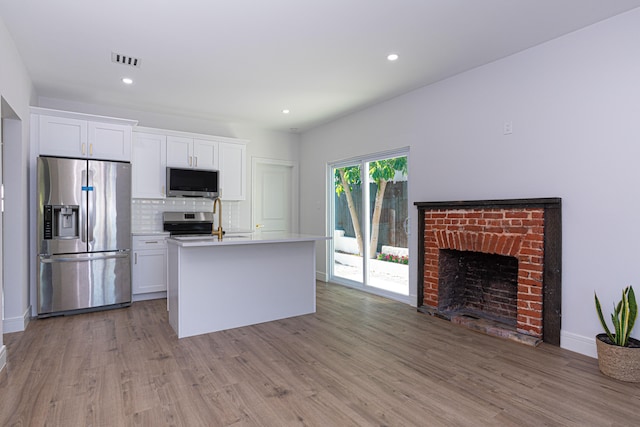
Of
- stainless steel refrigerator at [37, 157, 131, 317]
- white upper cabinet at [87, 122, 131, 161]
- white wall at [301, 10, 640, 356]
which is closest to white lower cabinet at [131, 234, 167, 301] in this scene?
stainless steel refrigerator at [37, 157, 131, 317]

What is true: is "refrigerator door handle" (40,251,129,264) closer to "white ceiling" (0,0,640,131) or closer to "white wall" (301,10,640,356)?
"white ceiling" (0,0,640,131)

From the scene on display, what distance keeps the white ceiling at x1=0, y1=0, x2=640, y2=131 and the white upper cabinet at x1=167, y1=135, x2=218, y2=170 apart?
81 centimetres

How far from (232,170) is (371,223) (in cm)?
235

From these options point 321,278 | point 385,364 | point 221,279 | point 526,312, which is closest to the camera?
point 385,364

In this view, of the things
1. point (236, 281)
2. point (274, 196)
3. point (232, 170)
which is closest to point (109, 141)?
point (232, 170)

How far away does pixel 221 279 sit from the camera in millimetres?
3490

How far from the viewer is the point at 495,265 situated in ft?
12.5

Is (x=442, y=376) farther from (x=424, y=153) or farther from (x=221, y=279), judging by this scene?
(x=424, y=153)

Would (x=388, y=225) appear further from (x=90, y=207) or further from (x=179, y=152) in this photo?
(x=90, y=207)

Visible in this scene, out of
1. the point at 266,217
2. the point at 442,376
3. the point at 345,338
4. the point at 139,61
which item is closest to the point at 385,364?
the point at 442,376

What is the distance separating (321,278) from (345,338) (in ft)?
9.29

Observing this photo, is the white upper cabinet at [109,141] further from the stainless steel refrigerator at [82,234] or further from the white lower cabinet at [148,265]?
the white lower cabinet at [148,265]

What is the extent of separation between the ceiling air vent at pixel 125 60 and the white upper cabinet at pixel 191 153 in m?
1.60

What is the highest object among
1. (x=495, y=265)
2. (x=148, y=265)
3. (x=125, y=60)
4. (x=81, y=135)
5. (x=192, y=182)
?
(x=125, y=60)
